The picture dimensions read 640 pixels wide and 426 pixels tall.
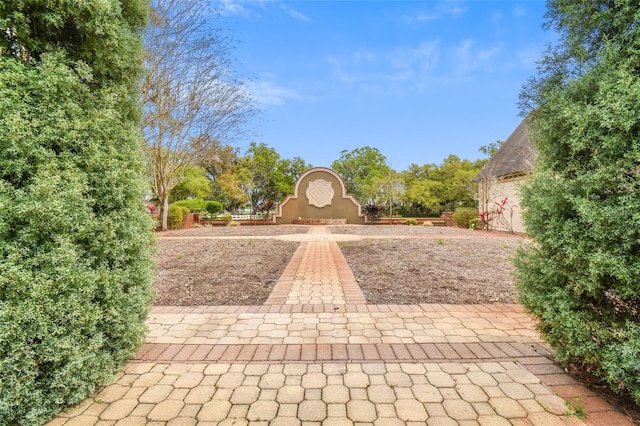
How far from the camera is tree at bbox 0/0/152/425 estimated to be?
5.10ft

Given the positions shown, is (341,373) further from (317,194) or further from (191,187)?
(191,187)

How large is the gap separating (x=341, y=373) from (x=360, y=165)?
3416 cm

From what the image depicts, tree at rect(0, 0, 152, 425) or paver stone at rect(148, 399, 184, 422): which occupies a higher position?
tree at rect(0, 0, 152, 425)

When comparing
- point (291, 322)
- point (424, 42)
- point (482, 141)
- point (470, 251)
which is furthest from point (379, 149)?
point (291, 322)

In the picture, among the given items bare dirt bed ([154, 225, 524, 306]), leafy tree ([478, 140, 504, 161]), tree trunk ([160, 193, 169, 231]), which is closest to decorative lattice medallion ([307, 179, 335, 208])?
tree trunk ([160, 193, 169, 231])

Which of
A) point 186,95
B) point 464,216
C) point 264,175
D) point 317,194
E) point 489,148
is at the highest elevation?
point 489,148

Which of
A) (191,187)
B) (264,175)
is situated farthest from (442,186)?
(191,187)

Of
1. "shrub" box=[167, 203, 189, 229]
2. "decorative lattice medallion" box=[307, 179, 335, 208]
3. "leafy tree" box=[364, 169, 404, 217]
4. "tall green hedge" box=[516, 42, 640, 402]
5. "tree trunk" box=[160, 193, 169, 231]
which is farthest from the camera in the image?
"leafy tree" box=[364, 169, 404, 217]

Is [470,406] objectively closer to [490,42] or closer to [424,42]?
[490,42]

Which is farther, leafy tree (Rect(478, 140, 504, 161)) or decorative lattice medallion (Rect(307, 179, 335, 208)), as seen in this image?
leafy tree (Rect(478, 140, 504, 161))

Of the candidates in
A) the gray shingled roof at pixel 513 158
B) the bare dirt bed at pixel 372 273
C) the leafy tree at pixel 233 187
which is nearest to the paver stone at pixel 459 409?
the bare dirt bed at pixel 372 273

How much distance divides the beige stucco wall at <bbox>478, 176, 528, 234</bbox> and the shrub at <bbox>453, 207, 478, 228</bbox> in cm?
63

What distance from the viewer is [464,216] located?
16.4 metres

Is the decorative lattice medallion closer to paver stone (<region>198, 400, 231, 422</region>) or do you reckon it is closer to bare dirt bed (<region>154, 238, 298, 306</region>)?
bare dirt bed (<region>154, 238, 298, 306</region>)
